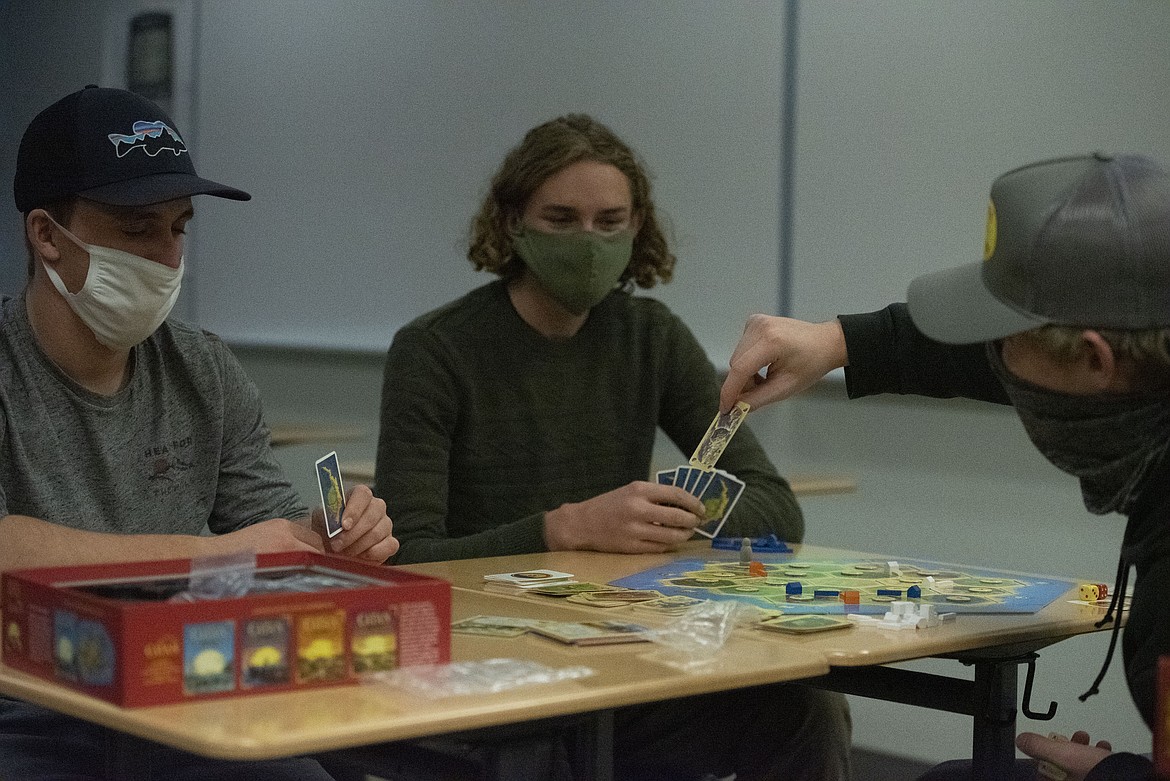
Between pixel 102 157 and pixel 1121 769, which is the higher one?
pixel 102 157

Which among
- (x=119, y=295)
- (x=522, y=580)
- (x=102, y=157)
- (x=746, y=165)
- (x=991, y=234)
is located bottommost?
(x=522, y=580)

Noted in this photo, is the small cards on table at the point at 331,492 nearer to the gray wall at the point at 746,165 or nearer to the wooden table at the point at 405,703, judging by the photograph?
the wooden table at the point at 405,703

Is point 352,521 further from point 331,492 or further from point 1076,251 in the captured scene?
point 1076,251

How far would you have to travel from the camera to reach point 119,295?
2344 millimetres

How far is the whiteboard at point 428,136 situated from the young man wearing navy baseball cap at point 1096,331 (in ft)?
9.13

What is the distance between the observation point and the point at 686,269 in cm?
507

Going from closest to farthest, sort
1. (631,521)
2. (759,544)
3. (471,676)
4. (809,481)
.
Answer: (471,676)
(631,521)
(759,544)
(809,481)

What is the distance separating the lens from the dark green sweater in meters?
2.89

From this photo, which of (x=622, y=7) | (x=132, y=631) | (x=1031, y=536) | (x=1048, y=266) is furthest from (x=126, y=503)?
(x=622, y=7)

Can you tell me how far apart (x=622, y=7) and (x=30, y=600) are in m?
4.08

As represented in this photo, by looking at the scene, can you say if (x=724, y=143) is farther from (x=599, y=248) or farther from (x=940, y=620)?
(x=940, y=620)

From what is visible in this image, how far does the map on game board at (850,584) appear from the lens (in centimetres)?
216

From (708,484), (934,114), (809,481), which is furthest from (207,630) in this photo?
(934,114)

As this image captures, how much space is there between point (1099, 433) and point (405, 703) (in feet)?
2.82
